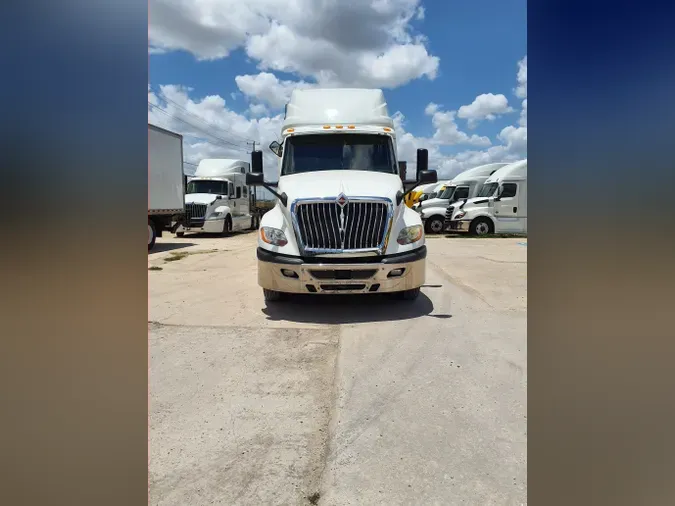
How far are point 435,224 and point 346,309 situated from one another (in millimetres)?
15624

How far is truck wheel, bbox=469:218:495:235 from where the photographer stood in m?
17.3

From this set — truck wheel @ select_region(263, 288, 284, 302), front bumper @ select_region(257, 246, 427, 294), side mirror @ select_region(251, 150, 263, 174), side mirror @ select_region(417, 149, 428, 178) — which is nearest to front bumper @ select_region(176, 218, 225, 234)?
side mirror @ select_region(251, 150, 263, 174)

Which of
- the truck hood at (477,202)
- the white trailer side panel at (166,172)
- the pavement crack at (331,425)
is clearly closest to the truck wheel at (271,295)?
the pavement crack at (331,425)

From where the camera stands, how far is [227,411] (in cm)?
267

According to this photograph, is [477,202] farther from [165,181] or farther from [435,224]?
[165,181]

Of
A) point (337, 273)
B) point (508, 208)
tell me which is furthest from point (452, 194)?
point (337, 273)

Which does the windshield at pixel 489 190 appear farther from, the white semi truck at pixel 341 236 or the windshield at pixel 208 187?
the white semi truck at pixel 341 236

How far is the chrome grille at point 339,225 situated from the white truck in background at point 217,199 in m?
11.5

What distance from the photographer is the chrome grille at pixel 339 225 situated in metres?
4.84

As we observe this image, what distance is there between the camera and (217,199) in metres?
16.9

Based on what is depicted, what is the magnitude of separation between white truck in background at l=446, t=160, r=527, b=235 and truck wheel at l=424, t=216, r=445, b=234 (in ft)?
5.78

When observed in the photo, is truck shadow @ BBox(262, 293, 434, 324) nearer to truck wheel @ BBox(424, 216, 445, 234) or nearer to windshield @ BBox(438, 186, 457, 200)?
truck wheel @ BBox(424, 216, 445, 234)
